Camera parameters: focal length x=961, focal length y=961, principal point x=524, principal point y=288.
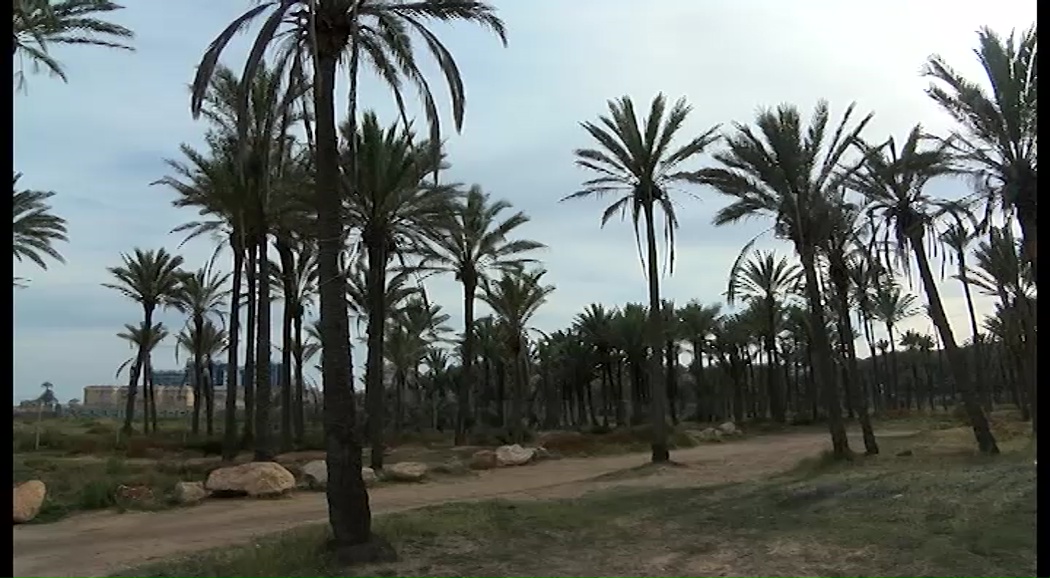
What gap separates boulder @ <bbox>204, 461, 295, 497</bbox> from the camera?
1870 centimetres

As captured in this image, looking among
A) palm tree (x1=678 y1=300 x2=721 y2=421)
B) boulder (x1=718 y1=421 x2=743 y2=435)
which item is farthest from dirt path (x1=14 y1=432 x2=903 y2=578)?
palm tree (x1=678 y1=300 x2=721 y2=421)

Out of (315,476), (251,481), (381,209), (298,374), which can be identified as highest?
(381,209)

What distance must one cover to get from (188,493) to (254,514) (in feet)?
7.50

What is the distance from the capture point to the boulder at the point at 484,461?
2633 cm

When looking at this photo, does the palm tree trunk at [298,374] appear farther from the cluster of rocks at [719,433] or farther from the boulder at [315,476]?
the cluster of rocks at [719,433]

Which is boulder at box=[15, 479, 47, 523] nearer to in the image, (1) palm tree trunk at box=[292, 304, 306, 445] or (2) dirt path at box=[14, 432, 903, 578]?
(2) dirt path at box=[14, 432, 903, 578]

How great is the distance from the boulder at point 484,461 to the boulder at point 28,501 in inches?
468

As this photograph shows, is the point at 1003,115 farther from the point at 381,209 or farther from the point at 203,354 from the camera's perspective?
the point at 203,354

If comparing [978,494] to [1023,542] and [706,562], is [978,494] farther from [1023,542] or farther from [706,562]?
[706,562]

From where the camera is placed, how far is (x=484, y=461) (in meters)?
26.7

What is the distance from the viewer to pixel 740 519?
44.5 feet

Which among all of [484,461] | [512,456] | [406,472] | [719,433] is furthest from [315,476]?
[719,433]

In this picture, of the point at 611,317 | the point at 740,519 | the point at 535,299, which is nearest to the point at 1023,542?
the point at 740,519

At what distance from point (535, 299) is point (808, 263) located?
16338mm
